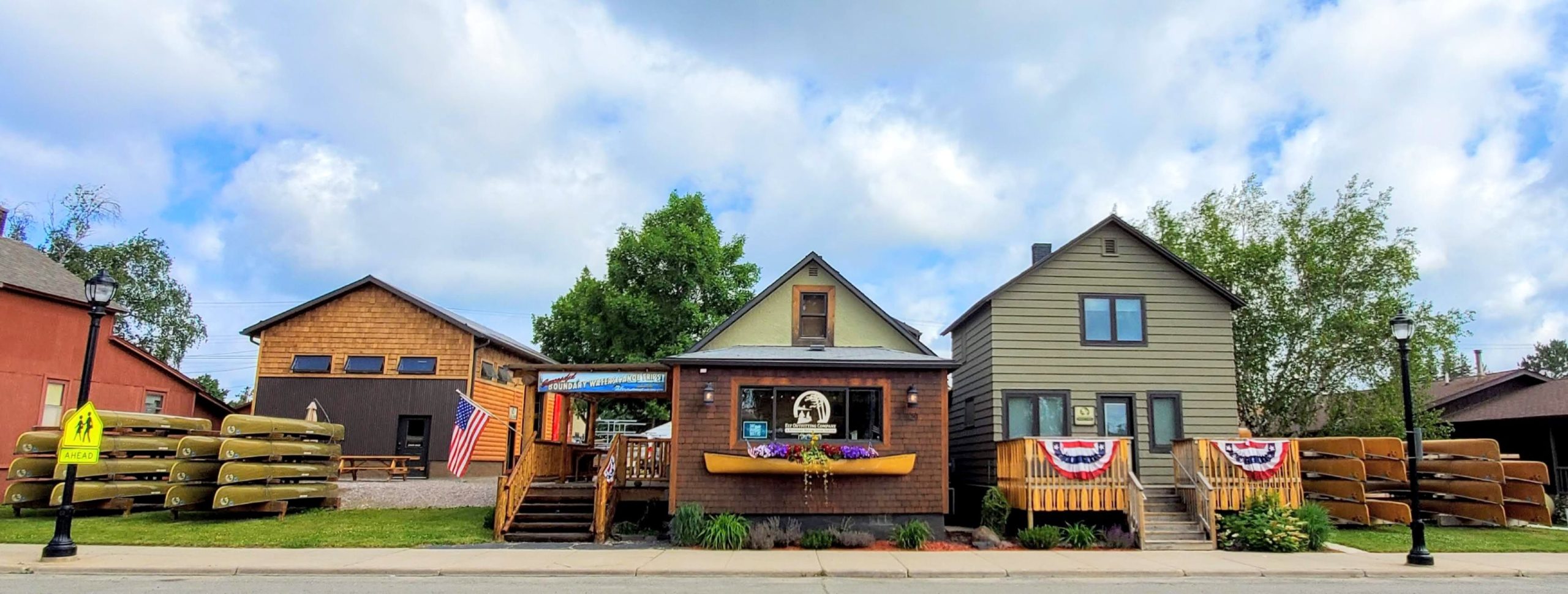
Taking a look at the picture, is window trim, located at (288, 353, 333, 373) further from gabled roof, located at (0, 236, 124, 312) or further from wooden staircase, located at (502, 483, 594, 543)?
wooden staircase, located at (502, 483, 594, 543)

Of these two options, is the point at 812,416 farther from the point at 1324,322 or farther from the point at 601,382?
the point at 1324,322

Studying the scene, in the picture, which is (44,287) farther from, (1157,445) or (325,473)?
(1157,445)

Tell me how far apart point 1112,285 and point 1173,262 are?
1.33 meters

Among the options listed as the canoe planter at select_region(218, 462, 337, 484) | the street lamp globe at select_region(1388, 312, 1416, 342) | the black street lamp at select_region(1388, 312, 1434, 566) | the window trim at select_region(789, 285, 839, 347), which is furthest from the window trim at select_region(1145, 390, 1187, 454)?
the canoe planter at select_region(218, 462, 337, 484)

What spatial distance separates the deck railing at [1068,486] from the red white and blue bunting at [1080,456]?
0.25ft

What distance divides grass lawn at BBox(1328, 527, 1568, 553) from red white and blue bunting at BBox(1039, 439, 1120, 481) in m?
4.23

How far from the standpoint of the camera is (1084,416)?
18156mm

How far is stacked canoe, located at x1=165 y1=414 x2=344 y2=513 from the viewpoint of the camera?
16734mm

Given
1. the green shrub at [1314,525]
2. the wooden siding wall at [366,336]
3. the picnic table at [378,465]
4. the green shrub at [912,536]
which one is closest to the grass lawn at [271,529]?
the picnic table at [378,465]

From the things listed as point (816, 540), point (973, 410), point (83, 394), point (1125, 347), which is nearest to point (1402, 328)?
point (1125, 347)

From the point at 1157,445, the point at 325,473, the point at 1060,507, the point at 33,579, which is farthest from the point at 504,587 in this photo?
the point at 1157,445

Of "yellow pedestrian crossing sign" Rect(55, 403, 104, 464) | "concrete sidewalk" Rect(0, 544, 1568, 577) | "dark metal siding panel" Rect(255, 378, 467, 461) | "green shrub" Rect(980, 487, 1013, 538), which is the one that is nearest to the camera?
"concrete sidewalk" Rect(0, 544, 1568, 577)

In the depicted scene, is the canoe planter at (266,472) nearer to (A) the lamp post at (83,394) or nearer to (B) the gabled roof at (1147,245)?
(A) the lamp post at (83,394)

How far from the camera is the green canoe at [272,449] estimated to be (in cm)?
1709
